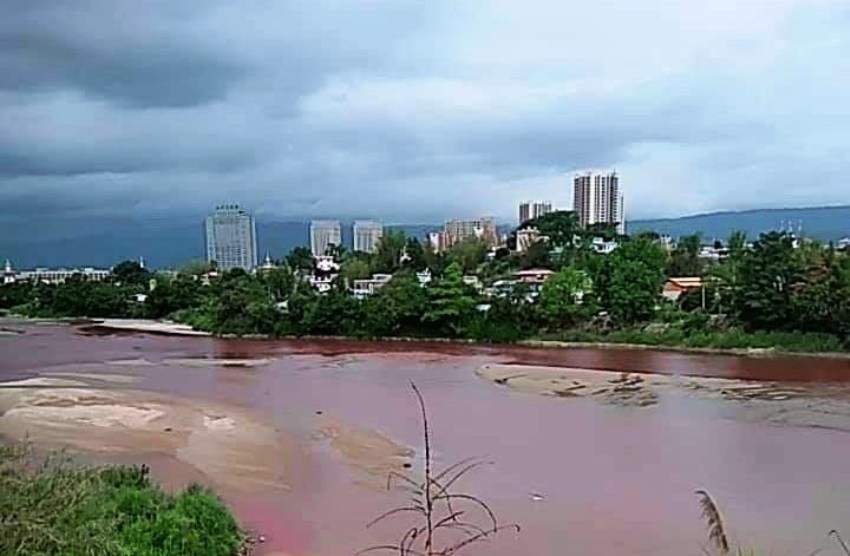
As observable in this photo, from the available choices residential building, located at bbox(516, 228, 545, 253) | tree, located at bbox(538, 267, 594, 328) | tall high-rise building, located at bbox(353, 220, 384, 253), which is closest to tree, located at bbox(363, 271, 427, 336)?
tree, located at bbox(538, 267, 594, 328)

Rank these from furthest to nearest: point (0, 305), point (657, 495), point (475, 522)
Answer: point (0, 305) < point (657, 495) < point (475, 522)

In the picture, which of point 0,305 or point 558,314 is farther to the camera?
point 0,305

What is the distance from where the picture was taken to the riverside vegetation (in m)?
24.1

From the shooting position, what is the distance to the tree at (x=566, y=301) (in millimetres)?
27844

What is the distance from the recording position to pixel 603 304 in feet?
91.4

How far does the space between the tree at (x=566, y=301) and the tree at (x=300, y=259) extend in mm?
25492

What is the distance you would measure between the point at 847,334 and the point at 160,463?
1807 cm

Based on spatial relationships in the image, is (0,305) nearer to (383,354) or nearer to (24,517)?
(383,354)

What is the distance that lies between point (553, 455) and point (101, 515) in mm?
6798

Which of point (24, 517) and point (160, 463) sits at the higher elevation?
point (24, 517)

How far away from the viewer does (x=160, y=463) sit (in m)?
11.9

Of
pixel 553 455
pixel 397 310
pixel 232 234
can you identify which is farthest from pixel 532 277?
pixel 232 234

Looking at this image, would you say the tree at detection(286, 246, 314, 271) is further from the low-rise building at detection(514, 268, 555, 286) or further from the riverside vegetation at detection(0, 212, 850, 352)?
the low-rise building at detection(514, 268, 555, 286)

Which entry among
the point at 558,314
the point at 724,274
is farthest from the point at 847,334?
the point at 558,314
